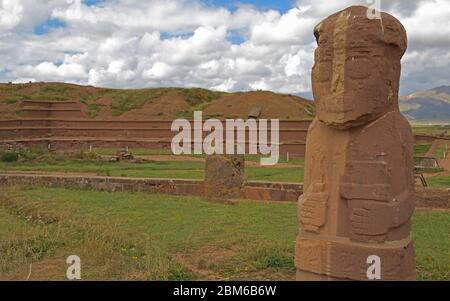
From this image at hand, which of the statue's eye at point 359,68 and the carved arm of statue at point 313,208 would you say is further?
the carved arm of statue at point 313,208

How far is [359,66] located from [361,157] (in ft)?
2.54

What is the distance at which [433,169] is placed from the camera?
20.1m

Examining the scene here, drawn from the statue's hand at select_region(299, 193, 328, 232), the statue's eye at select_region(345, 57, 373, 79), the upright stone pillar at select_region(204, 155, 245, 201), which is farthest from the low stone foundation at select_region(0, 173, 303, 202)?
the statue's eye at select_region(345, 57, 373, 79)

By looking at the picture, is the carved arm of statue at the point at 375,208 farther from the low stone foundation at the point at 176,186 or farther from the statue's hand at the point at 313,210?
the low stone foundation at the point at 176,186

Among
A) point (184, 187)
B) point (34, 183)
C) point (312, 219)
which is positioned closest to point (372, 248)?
point (312, 219)

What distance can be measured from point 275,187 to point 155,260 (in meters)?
7.04

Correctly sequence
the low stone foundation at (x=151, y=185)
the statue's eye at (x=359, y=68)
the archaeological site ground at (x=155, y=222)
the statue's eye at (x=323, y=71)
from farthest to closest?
the low stone foundation at (x=151, y=185) → the archaeological site ground at (x=155, y=222) → the statue's eye at (x=323, y=71) → the statue's eye at (x=359, y=68)

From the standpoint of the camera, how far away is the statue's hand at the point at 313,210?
14.5 feet

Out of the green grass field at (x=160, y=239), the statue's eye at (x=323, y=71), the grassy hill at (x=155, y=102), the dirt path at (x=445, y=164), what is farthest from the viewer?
the grassy hill at (x=155, y=102)

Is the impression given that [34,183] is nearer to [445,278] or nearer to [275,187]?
[275,187]

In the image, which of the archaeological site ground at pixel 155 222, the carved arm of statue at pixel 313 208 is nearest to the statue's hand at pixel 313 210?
the carved arm of statue at pixel 313 208

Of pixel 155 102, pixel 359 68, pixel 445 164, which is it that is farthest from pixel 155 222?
pixel 155 102

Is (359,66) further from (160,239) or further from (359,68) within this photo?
(160,239)

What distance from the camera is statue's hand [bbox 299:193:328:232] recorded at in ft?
14.5
